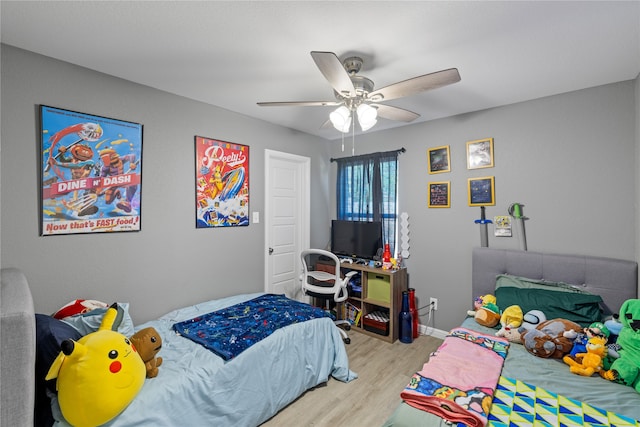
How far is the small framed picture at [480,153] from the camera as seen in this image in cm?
292

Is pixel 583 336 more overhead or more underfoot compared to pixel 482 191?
more underfoot

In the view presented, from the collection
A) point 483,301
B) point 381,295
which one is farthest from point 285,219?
point 483,301

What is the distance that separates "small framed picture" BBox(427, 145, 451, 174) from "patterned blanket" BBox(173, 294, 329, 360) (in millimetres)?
2036

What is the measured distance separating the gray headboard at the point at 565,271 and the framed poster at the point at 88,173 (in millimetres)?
3224

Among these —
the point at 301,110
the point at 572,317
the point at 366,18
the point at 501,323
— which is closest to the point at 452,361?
the point at 501,323

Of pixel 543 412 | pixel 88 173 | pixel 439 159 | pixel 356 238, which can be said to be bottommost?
pixel 543 412

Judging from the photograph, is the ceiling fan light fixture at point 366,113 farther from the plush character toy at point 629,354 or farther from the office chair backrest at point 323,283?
the plush character toy at point 629,354

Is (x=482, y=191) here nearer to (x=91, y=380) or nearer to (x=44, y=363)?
(x=91, y=380)

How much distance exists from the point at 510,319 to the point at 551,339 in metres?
0.32

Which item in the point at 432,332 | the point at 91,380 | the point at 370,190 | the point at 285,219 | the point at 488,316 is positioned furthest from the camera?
the point at 370,190

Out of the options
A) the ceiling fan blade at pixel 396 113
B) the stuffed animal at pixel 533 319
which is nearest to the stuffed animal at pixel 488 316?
the stuffed animal at pixel 533 319

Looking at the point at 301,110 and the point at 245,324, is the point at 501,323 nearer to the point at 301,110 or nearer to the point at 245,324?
the point at 245,324

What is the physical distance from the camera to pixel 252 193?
128 inches

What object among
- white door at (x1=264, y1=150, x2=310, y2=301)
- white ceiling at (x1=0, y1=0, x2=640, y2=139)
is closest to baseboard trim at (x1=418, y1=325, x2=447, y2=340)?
white door at (x1=264, y1=150, x2=310, y2=301)
